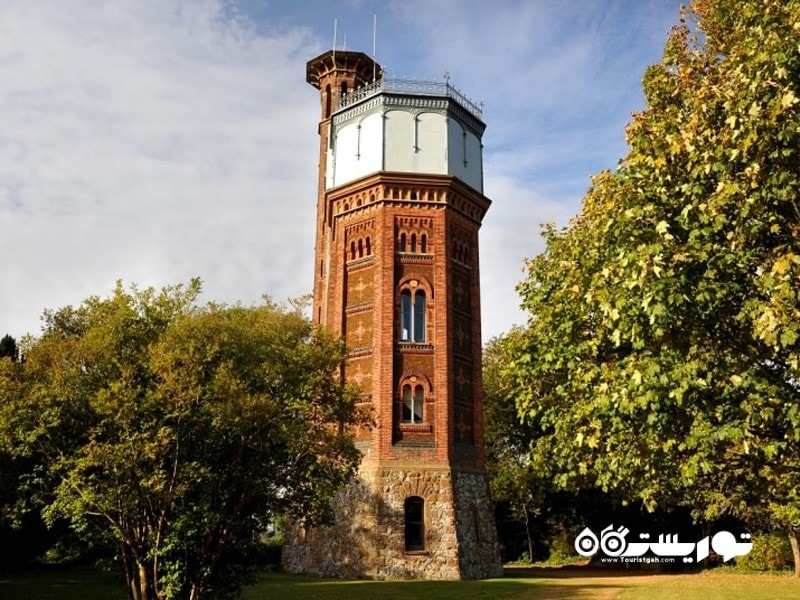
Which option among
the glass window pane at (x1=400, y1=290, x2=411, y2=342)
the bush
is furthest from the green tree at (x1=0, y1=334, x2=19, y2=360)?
the bush

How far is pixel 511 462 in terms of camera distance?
45.0 m

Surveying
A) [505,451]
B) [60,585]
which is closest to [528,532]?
[505,451]

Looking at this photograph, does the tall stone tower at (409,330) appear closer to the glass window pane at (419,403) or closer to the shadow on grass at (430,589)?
the glass window pane at (419,403)

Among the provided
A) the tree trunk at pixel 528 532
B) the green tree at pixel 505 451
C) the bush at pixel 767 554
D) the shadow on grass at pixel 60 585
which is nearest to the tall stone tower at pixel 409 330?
the shadow on grass at pixel 60 585

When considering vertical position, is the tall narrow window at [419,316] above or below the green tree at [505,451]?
above

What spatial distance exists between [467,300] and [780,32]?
24.1 metres

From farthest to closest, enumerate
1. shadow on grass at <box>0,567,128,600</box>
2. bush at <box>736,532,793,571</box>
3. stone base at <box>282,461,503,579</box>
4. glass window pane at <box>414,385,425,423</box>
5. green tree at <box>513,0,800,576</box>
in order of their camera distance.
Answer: bush at <box>736,532,793,571</box> → glass window pane at <box>414,385,425,423</box> → stone base at <box>282,461,503,579</box> → shadow on grass at <box>0,567,128,600</box> → green tree at <box>513,0,800,576</box>

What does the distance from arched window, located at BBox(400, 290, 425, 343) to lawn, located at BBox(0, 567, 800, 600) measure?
9.90m

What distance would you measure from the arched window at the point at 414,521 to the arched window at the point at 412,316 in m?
6.65

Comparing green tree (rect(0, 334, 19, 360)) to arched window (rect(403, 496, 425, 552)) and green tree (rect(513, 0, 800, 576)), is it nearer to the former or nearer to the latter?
arched window (rect(403, 496, 425, 552))

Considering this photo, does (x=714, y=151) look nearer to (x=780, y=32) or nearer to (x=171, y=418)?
(x=780, y=32)

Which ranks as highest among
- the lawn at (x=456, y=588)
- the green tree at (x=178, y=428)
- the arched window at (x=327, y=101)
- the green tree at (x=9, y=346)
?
the arched window at (x=327, y=101)

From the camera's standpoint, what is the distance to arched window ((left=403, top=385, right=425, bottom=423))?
30531mm

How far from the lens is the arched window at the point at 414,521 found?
2889 cm
